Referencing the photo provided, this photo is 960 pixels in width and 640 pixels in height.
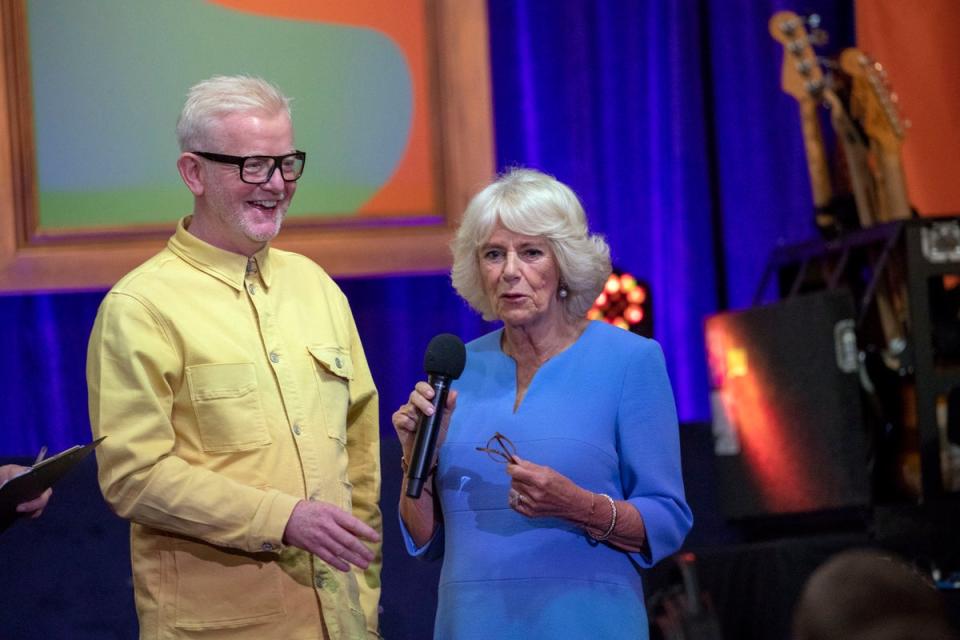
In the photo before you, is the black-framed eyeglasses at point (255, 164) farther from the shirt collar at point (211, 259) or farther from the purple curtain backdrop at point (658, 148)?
the purple curtain backdrop at point (658, 148)

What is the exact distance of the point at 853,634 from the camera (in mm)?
1227

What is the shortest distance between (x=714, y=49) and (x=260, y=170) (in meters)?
3.07

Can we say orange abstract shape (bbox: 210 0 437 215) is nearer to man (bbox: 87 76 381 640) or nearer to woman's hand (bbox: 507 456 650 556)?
man (bbox: 87 76 381 640)

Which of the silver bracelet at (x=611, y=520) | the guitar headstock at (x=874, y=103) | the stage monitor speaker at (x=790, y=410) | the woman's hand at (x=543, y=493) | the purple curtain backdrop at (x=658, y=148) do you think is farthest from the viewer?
the purple curtain backdrop at (x=658, y=148)

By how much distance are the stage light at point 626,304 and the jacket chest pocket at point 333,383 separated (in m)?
1.88

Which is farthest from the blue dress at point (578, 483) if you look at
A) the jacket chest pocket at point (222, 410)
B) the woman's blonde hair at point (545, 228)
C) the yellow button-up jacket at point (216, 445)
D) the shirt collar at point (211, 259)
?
the shirt collar at point (211, 259)

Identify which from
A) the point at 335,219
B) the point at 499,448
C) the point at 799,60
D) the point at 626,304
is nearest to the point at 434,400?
the point at 499,448

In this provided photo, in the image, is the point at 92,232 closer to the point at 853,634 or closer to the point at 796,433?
the point at 796,433

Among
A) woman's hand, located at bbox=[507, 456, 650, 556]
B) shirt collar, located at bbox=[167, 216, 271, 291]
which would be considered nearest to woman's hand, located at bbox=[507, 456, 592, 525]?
woman's hand, located at bbox=[507, 456, 650, 556]

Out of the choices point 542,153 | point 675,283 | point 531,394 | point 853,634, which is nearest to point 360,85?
point 542,153

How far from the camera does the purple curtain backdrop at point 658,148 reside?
16.1 ft

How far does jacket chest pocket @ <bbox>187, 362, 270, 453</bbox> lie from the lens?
241 centimetres

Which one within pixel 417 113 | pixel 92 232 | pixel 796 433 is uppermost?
pixel 417 113

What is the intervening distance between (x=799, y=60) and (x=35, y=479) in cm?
299
